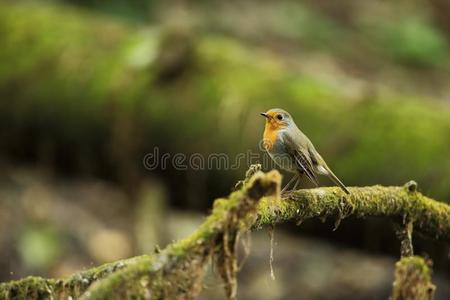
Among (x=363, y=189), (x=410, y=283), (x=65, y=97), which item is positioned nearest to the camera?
(x=410, y=283)

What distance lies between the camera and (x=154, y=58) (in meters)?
6.40

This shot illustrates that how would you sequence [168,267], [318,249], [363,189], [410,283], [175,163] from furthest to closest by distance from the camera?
[318,249], [175,163], [363,189], [410,283], [168,267]

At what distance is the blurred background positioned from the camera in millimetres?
5578

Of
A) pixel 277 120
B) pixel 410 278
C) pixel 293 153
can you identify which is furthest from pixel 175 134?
pixel 410 278

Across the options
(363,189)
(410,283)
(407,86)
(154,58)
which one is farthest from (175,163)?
(407,86)

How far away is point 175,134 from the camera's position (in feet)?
19.7

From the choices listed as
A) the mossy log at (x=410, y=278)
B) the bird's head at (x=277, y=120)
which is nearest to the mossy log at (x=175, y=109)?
the bird's head at (x=277, y=120)

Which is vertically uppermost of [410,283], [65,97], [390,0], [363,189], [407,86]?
[390,0]

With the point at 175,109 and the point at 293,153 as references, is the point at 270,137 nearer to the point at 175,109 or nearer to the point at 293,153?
the point at 293,153

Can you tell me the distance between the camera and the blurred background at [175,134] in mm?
5578

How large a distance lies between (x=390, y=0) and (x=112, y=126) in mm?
9603

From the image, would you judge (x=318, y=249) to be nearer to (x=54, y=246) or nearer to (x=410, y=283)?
(x=54, y=246)

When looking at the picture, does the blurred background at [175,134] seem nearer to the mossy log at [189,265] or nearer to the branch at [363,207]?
the branch at [363,207]

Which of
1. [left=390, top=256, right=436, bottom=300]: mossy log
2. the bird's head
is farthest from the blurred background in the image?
[left=390, top=256, right=436, bottom=300]: mossy log
